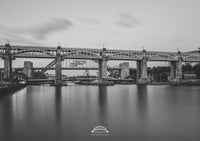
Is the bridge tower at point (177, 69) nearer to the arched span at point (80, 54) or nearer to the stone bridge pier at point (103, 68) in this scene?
the stone bridge pier at point (103, 68)

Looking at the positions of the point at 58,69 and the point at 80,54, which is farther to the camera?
the point at 80,54

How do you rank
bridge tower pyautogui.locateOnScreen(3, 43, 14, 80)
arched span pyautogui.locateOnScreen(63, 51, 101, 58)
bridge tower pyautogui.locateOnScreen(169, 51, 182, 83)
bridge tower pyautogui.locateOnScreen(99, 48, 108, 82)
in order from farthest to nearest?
bridge tower pyautogui.locateOnScreen(169, 51, 182, 83)
bridge tower pyautogui.locateOnScreen(99, 48, 108, 82)
arched span pyautogui.locateOnScreen(63, 51, 101, 58)
bridge tower pyautogui.locateOnScreen(3, 43, 14, 80)

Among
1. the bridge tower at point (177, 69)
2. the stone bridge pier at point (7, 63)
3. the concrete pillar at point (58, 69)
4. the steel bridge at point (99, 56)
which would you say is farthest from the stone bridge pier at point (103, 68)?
the bridge tower at point (177, 69)

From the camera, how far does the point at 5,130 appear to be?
15.0 meters

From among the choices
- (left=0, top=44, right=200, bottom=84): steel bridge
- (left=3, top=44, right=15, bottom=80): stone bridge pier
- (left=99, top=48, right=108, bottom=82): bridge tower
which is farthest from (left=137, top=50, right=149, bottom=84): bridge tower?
(left=3, top=44, right=15, bottom=80): stone bridge pier

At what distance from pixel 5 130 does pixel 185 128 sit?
13.3 meters

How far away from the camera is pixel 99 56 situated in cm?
11381

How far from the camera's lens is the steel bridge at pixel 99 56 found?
327 ft

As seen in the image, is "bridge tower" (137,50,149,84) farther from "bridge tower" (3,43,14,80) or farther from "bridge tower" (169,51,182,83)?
"bridge tower" (3,43,14,80)

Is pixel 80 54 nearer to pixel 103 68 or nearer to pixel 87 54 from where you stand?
pixel 87 54

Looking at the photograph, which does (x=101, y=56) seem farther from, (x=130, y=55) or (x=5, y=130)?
(x=5, y=130)

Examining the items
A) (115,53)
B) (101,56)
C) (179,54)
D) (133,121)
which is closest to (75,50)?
(101,56)

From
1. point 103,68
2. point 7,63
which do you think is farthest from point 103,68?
point 7,63

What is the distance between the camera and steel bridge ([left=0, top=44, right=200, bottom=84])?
327 ft
